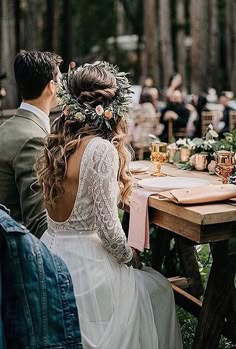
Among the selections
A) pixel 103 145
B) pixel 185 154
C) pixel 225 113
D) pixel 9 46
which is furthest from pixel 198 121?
pixel 9 46

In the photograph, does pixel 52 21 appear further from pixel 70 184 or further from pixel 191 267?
pixel 70 184

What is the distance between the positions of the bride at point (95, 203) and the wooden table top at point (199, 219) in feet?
0.62

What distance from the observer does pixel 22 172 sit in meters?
3.00

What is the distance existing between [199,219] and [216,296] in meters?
0.62

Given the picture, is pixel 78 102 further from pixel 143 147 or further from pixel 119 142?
pixel 143 147

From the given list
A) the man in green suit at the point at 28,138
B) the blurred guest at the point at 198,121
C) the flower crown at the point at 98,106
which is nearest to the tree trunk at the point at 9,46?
the blurred guest at the point at 198,121

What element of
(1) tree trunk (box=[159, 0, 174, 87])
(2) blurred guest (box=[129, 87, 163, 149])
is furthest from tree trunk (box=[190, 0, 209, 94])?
(2) blurred guest (box=[129, 87, 163, 149])

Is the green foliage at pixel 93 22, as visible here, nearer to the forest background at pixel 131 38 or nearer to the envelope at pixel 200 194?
the forest background at pixel 131 38

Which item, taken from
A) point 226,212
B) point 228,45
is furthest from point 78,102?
point 228,45

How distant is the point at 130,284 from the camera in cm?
269

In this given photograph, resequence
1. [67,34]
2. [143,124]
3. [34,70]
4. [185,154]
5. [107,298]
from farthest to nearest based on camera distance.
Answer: [67,34]
[143,124]
[185,154]
[34,70]
[107,298]

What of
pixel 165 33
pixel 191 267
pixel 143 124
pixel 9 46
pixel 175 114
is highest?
pixel 165 33

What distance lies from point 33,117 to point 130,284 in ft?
3.36

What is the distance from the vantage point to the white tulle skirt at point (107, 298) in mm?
2535
